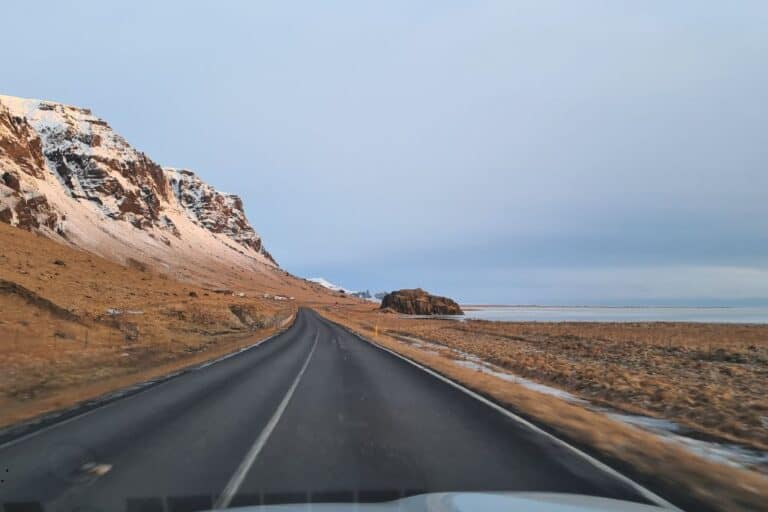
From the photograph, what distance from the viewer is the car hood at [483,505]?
4.74 m

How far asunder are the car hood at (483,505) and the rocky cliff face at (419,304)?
417 ft

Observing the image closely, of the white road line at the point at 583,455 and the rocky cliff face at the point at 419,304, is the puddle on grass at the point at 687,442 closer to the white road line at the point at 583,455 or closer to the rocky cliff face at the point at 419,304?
the white road line at the point at 583,455

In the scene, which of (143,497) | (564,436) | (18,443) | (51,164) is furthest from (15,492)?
(51,164)

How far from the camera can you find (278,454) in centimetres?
747

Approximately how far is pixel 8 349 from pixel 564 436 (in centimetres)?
1857

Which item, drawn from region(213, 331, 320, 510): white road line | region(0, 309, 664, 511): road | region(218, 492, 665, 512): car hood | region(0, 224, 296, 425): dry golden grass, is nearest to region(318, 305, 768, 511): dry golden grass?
region(0, 309, 664, 511): road

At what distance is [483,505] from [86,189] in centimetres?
Result: 17849

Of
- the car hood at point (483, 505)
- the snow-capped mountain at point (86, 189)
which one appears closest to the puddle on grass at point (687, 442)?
the car hood at point (483, 505)

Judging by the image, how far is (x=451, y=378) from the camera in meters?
16.5

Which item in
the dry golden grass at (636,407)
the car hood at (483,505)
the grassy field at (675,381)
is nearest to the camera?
the car hood at (483,505)

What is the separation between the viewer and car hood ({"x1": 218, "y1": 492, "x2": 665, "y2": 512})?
474 centimetres

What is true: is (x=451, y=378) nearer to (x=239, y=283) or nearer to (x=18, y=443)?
(x=18, y=443)

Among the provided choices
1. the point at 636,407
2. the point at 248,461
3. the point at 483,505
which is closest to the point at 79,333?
the point at 248,461

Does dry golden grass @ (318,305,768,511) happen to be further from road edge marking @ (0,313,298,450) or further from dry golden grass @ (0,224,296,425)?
dry golden grass @ (0,224,296,425)
